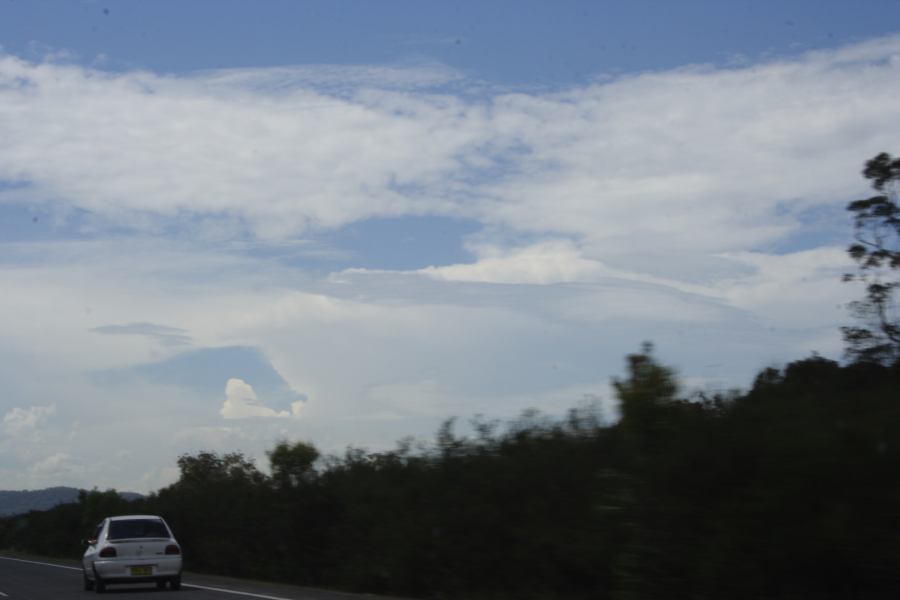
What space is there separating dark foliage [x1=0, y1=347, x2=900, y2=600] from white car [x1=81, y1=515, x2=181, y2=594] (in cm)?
393

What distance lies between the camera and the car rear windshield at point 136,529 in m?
22.8

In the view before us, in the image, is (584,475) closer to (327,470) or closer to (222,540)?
(327,470)

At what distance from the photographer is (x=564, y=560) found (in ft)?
56.1

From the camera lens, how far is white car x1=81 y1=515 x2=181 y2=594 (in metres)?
22.2

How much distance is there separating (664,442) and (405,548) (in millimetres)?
7974

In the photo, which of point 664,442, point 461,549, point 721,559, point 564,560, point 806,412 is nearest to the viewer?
point 806,412

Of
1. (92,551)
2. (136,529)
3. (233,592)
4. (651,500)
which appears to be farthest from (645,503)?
(92,551)

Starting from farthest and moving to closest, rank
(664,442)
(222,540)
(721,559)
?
(222,540) < (664,442) < (721,559)

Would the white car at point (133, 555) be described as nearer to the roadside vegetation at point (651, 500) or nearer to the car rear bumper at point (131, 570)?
the car rear bumper at point (131, 570)

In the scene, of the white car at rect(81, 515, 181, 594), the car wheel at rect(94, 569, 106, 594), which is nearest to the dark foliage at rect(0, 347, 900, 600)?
the white car at rect(81, 515, 181, 594)

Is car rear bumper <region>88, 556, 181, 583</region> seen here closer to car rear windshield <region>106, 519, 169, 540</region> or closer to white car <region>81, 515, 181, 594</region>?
white car <region>81, 515, 181, 594</region>

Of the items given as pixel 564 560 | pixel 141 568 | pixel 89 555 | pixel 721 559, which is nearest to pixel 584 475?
pixel 564 560

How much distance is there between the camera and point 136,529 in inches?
905

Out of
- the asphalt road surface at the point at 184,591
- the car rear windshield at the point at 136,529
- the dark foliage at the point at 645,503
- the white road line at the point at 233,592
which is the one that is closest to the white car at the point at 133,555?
the car rear windshield at the point at 136,529
